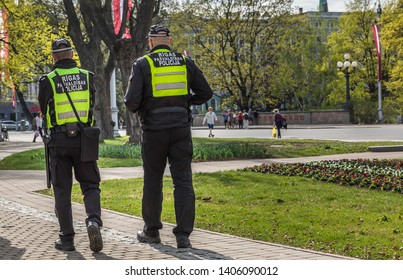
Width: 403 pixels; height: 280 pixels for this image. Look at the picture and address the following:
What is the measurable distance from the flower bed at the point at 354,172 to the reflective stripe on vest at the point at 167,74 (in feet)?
18.7

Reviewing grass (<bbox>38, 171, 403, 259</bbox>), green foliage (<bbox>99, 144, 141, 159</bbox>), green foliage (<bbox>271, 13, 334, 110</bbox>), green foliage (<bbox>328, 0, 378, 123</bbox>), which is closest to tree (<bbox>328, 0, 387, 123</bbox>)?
green foliage (<bbox>328, 0, 378, 123</bbox>)

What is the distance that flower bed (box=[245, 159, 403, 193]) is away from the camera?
510 inches

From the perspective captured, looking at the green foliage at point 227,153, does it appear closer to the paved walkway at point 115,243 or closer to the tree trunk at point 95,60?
the tree trunk at point 95,60

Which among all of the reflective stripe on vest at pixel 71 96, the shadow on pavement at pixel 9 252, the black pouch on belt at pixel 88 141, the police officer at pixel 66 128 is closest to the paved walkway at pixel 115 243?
the shadow on pavement at pixel 9 252

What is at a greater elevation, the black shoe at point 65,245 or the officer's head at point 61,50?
the officer's head at point 61,50

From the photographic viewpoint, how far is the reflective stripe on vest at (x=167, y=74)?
729 centimetres

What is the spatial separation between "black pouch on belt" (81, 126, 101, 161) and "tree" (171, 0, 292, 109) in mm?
59383

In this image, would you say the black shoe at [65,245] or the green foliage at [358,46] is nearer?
Result: the black shoe at [65,245]

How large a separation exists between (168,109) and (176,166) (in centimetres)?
52

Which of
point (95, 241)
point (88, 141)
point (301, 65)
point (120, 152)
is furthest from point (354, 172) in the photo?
point (301, 65)

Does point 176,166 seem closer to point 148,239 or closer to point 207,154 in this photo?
point 148,239

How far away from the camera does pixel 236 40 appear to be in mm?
70500

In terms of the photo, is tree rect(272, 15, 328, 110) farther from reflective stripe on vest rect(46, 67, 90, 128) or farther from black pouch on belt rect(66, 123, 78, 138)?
black pouch on belt rect(66, 123, 78, 138)
